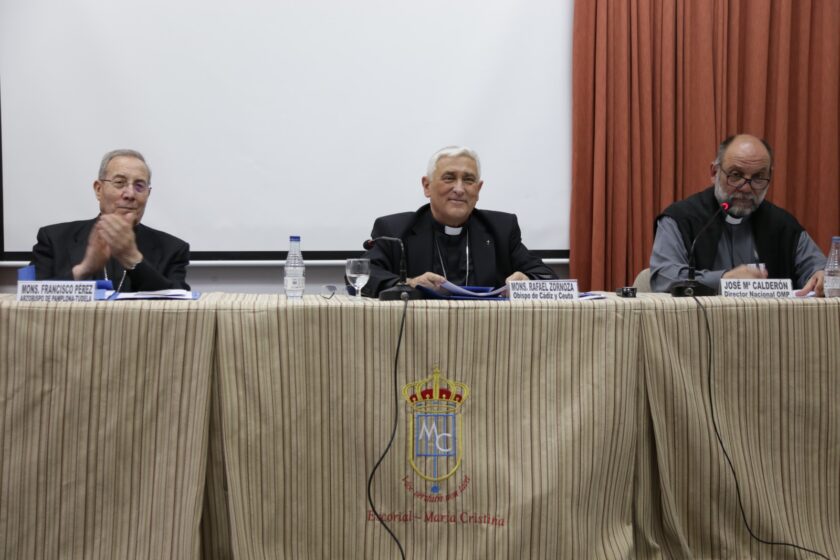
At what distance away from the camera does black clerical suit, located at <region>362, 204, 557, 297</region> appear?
9.63 feet

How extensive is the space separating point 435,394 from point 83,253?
170 cm

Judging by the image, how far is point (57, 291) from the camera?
6.10 ft

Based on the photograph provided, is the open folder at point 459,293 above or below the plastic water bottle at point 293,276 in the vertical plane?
below

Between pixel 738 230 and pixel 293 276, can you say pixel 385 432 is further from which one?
pixel 738 230

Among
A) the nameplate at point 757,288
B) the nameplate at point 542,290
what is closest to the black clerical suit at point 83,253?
the nameplate at point 542,290

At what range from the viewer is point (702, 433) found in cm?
192

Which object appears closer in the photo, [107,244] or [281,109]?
[107,244]

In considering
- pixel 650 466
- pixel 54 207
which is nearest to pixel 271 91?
pixel 54 207

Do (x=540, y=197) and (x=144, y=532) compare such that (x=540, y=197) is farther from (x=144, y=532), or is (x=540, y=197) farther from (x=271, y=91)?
(x=144, y=532)

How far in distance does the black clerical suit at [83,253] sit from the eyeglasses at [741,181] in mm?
2257

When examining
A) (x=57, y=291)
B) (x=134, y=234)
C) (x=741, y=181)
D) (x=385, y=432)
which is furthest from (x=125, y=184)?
(x=741, y=181)

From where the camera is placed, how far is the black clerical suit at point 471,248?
2.94 metres

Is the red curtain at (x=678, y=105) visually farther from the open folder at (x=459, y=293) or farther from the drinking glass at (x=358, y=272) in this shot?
the drinking glass at (x=358, y=272)

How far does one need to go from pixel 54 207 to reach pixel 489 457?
288cm
